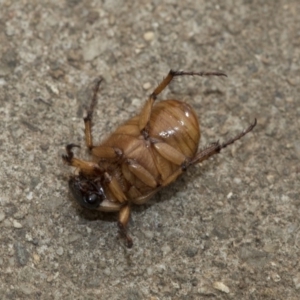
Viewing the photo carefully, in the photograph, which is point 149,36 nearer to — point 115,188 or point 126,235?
point 115,188

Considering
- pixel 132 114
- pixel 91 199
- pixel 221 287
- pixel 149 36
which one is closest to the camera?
pixel 91 199

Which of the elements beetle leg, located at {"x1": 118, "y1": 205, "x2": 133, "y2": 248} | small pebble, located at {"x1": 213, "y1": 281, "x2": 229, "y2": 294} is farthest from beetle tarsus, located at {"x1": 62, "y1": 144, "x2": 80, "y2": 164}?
small pebble, located at {"x1": 213, "y1": 281, "x2": 229, "y2": 294}

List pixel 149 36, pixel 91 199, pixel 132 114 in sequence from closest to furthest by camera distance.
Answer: pixel 91 199 → pixel 132 114 → pixel 149 36

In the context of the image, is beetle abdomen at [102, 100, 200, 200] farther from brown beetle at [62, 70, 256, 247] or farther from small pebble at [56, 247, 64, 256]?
small pebble at [56, 247, 64, 256]

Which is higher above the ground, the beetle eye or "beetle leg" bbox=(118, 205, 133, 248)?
the beetle eye

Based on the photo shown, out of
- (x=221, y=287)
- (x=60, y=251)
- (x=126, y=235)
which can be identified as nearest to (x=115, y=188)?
(x=126, y=235)

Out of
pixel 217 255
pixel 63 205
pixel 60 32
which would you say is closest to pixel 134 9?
pixel 60 32

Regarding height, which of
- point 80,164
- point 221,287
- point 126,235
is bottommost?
Answer: point 221,287
